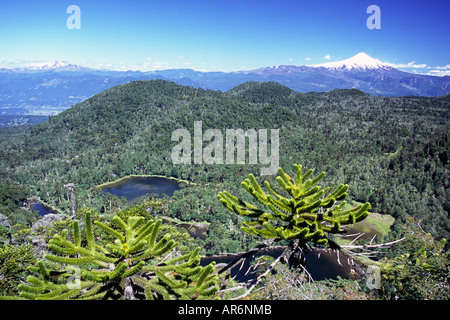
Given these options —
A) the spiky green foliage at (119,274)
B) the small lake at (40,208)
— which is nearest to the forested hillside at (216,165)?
the small lake at (40,208)

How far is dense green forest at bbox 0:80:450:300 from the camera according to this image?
77250 millimetres

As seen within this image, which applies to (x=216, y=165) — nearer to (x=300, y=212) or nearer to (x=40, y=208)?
(x=40, y=208)

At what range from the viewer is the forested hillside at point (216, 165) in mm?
81000

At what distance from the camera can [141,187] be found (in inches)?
4267

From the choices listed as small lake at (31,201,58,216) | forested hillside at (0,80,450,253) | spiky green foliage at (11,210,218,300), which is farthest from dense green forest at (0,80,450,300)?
spiky green foliage at (11,210,218,300)

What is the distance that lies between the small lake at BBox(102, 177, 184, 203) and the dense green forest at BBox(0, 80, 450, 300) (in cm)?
504

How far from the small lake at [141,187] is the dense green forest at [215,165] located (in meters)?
5.04

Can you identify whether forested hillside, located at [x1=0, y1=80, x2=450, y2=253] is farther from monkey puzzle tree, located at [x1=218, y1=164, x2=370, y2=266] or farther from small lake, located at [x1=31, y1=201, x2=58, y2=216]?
monkey puzzle tree, located at [x1=218, y1=164, x2=370, y2=266]

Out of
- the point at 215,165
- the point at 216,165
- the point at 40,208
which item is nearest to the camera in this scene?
the point at 40,208

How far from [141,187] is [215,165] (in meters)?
32.4

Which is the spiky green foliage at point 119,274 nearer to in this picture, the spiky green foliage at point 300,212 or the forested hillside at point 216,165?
the spiky green foliage at point 300,212

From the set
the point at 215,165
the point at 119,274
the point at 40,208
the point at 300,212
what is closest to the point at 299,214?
the point at 300,212
